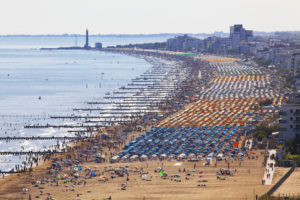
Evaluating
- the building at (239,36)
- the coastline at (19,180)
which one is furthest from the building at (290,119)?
the building at (239,36)

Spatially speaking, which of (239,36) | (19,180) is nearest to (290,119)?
(19,180)

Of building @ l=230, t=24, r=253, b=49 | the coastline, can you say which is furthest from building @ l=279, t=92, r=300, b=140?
building @ l=230, t=24, r=253, b=49

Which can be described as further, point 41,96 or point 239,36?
point 239,36

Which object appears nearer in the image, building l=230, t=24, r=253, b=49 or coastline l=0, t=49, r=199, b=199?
coastline l=0, t=49, r=199, b=199

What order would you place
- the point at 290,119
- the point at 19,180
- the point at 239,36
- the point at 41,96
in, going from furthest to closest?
the point at 239,36 → the point at 41,96 → the point at 290,119 → the point at 19,180

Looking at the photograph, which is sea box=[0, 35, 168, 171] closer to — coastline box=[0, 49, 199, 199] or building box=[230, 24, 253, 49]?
coastline box=[0, 49, 199, 199]

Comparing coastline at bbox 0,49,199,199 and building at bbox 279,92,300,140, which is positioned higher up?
building at bbox 279,92,300,140

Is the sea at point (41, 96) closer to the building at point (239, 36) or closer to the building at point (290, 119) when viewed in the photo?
the building at point (290, 119)

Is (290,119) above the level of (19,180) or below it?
above

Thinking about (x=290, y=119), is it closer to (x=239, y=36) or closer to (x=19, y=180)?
(x=19, y=180)
